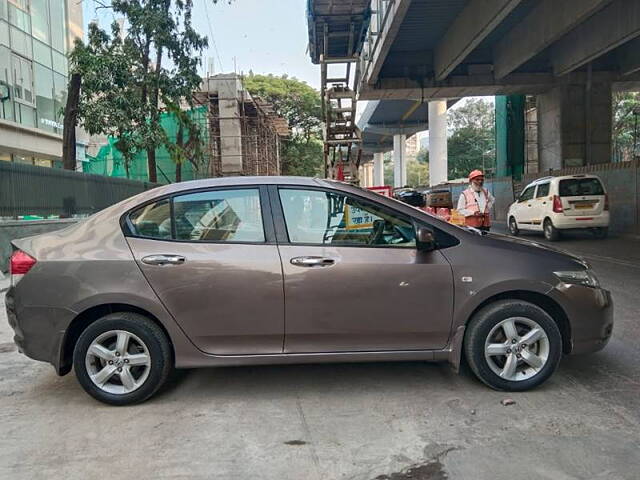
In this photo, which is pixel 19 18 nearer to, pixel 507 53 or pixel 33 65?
pixel 33 65

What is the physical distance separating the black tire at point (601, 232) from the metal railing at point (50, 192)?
1379 centimetres

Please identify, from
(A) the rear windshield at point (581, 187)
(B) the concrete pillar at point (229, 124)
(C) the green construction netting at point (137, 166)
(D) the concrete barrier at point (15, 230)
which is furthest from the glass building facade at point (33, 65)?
(A) the rear windshield at point (581, 187)

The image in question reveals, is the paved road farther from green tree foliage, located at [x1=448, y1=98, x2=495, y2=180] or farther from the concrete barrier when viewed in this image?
green tree foliage, located at [x1=448, y1=98, x2=495, y2=180]

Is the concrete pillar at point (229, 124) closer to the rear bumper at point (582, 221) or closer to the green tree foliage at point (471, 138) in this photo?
the rear bumper at point (582, 221)

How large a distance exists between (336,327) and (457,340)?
0.89 meters

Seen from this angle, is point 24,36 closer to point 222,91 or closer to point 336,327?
point 222,91

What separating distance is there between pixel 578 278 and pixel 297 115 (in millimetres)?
46552

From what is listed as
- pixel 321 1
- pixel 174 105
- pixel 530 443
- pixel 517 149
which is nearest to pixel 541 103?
pixel 517 149

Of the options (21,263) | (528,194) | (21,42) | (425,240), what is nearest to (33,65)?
(21,42)

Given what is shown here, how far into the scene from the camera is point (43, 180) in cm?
1265

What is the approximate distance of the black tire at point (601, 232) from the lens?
46.6ft

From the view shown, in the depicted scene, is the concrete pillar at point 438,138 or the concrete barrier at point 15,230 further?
the concrete pillar at point 438,138

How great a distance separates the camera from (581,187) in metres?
13.8

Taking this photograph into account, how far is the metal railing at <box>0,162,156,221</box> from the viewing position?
11.4m
